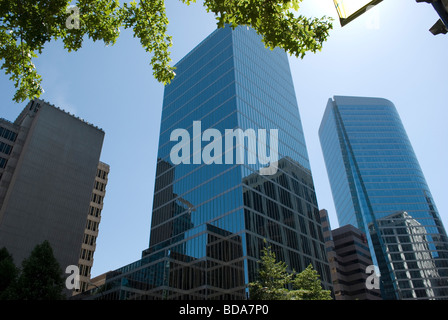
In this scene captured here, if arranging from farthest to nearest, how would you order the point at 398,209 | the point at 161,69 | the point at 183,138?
the point at 398,209, the point at 183,138, the point at 161,69

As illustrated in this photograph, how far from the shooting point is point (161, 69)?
38.2ft

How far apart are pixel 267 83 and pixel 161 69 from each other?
81.5 meters

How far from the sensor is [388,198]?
136 metres

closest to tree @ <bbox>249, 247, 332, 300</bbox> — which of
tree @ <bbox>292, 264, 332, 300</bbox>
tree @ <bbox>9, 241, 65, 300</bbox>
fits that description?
tree @ <bbox>292, 264, 332, 300</bbox>

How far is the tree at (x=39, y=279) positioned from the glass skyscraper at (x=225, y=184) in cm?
3158

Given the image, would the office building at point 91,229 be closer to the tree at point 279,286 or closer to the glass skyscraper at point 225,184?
the glass skyscraper at point 225,184

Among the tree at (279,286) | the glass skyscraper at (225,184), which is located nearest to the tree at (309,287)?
the tree at (279,286)

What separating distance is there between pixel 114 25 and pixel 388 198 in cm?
14505

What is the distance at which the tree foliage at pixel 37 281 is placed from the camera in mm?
25125

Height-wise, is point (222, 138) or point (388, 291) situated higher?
point (222, 138)

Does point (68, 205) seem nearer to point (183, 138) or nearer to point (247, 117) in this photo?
point (183, 138)
